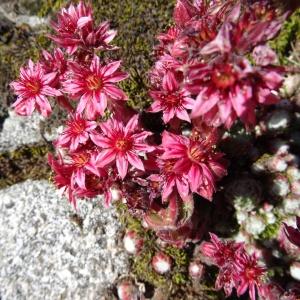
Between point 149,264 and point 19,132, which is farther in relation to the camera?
point 19,132

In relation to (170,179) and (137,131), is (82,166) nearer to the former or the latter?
(137,131)

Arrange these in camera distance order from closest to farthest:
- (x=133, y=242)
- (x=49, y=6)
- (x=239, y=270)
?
(x=239, y=270)
(x=133, y=242)
(x=49, y=6)

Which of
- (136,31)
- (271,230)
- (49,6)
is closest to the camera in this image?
(271,230)

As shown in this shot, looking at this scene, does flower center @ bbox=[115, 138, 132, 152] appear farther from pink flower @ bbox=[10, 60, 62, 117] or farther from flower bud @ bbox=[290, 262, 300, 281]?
flower bud @ bbox=[290, 262, 300, 281]

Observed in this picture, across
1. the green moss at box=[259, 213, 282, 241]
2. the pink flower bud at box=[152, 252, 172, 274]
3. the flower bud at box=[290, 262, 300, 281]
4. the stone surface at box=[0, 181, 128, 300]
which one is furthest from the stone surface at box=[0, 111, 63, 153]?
the flower bud at box=[290, 262, 300, 281]

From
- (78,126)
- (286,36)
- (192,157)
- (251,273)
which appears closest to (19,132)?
(78,126)

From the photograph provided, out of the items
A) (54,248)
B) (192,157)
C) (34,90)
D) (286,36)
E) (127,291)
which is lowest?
(127,291)

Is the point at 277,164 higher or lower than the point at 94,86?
lower

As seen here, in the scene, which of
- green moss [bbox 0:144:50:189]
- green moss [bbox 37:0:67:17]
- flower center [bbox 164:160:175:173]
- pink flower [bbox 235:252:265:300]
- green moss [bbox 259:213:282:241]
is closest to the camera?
flower center [bbox 164:160:175:173]
